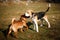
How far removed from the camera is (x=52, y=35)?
1.74 m

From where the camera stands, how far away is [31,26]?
1.93 m

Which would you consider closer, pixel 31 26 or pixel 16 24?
pixel 16 24

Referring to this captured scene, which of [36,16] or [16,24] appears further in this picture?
[36,16]

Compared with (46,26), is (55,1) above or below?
above

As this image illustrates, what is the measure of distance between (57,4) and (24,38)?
583mm

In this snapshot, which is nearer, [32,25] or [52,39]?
[52,39]

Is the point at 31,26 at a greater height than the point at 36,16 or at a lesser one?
lesser

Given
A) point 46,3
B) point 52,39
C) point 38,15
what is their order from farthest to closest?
point 46,3 → point 38,15 → point 52,39

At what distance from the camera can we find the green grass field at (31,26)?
1.73m

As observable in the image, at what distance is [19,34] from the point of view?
177 cm

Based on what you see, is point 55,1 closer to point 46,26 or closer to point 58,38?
point 46,26

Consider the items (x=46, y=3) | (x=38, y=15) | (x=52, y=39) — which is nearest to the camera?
(x=52, y=39)

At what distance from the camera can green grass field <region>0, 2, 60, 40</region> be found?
5.67 feet

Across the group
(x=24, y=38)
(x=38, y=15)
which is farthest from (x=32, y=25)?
(x=24, y=38)
